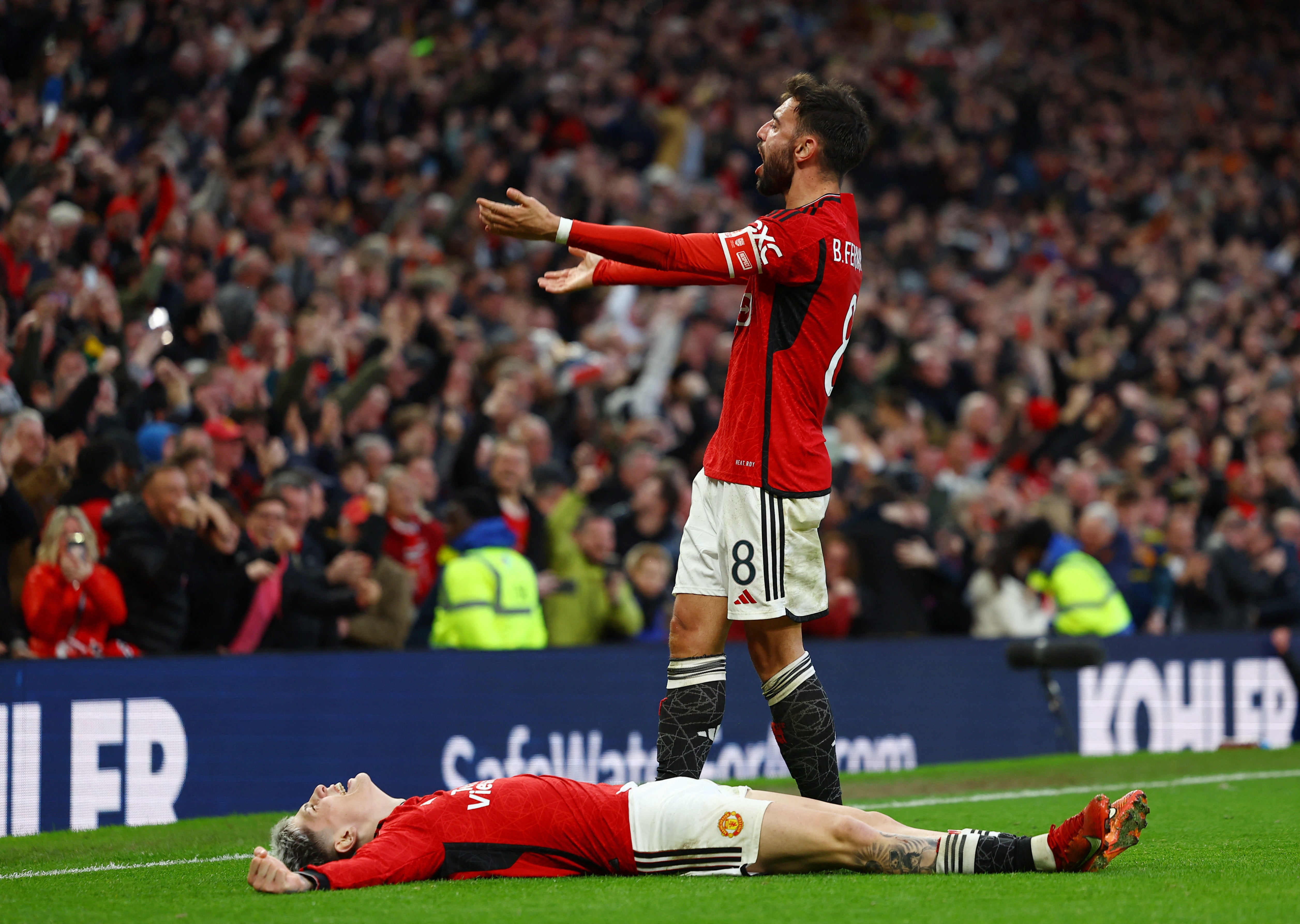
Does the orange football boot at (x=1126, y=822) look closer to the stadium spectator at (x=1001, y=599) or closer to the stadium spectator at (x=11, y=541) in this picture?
the stadium spectator at (x=11, y=541)

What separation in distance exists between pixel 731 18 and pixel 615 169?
593cm

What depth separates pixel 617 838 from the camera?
5.21 meters

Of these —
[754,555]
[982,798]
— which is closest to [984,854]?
[754,555]

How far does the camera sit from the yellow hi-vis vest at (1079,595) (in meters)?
12.6

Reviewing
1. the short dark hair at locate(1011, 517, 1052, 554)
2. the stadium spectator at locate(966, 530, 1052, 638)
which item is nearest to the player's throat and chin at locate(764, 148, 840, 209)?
the short dark hair at locate(1011, 517, 1052, 554)

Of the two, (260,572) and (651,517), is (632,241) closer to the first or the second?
(260,572)

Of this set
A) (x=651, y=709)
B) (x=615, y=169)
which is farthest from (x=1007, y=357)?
(x=651, y=709)

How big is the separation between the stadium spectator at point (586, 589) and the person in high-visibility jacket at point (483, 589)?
1.86 ft

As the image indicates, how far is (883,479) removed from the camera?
13.0 meters

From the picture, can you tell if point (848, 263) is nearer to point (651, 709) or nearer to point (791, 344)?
point (791, 344)

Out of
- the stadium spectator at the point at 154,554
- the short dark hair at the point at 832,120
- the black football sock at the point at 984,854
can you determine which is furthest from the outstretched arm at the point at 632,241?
the stadium spectator at the point at 154,554

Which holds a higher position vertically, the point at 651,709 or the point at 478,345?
the point at 478,345

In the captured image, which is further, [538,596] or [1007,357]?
[1007,357]

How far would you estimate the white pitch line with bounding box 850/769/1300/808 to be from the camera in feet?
27.1
